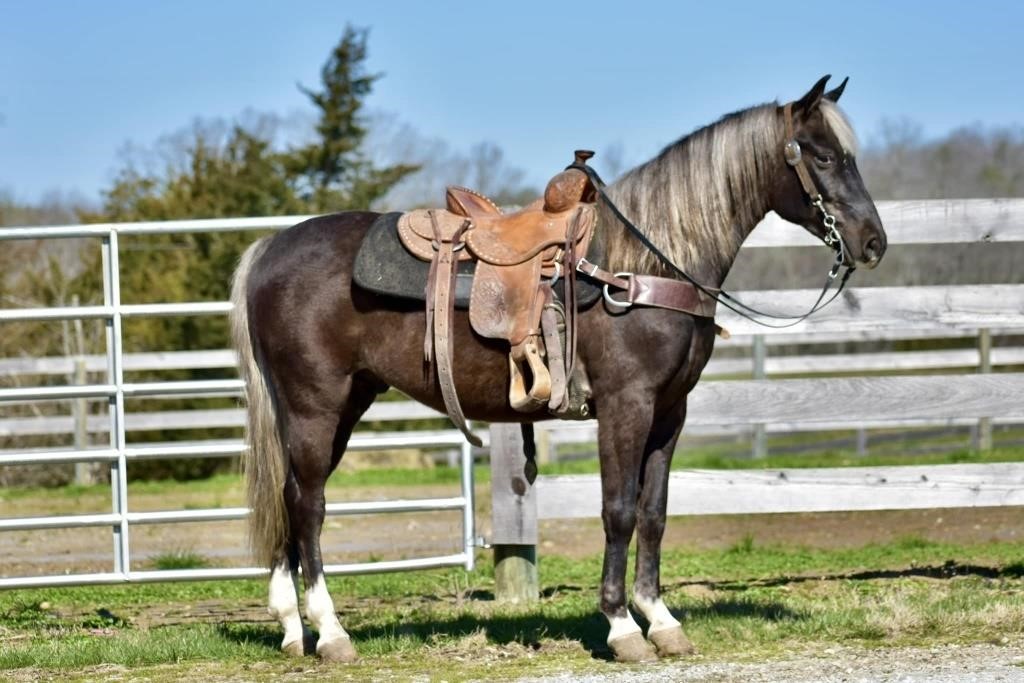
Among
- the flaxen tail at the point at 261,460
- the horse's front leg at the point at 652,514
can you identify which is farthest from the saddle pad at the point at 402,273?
the horse's front leg at the point at 652,514

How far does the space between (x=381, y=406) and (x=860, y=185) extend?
9768 mm

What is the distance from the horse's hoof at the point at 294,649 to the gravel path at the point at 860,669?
1227 mm

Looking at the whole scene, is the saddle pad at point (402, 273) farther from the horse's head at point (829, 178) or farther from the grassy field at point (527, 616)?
the grassy field at point (527, 616)

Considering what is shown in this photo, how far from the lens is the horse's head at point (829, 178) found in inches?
194

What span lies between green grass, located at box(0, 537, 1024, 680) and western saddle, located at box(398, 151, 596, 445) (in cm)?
105

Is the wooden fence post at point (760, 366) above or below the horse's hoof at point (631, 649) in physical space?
above

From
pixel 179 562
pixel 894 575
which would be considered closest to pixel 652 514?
pixel 894 575

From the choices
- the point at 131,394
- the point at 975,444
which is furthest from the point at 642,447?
the point at 975,444

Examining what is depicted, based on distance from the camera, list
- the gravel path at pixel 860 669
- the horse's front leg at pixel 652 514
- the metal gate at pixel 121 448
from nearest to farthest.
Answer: the gravel path at pixel 860 669 → the horse's front leg at pixel 652 514 → the metal gate at pixel 121 448

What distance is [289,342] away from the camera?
5324mm

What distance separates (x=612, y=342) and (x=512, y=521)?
179 centimetres

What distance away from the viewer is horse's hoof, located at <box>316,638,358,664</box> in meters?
5.09

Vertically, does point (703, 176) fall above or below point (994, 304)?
above

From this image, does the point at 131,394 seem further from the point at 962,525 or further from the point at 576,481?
the point at 962,525
